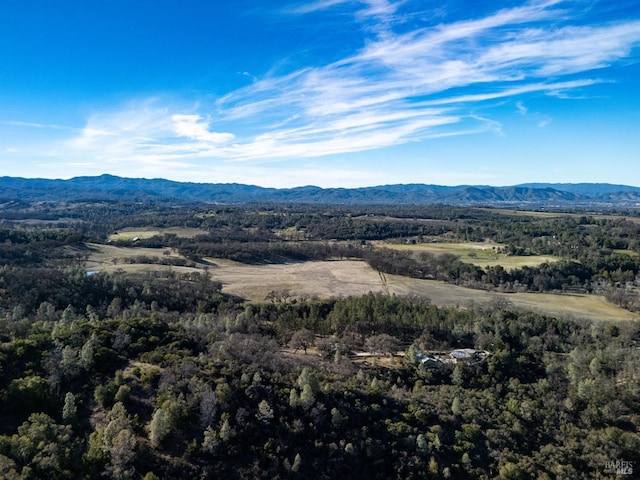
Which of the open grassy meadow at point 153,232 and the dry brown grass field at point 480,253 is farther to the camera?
the open grassy meadow at point 153,232

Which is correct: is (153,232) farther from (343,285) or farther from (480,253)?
(480,253)

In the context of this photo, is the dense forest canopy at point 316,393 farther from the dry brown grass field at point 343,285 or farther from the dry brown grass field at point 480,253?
the dry brown grass field at point 480,253

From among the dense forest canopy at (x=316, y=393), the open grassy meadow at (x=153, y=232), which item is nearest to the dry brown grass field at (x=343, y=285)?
the dense forest canopy at (x=316, y=393)

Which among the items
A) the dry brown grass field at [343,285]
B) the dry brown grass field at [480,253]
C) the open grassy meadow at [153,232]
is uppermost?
the open grassy meadow at [153,232]

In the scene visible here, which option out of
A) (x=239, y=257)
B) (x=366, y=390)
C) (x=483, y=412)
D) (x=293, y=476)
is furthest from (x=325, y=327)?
(x=239, y=257)

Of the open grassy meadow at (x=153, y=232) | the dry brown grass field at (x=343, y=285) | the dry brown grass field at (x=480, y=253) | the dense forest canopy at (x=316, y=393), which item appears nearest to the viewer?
the dense forest canopy at (x=316, y=393)

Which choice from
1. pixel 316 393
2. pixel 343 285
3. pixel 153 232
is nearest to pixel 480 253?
pixel 343 285

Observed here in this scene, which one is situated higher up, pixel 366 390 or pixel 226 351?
pixel 226 351

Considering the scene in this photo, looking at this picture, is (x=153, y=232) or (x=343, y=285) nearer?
(x=343, y=285)

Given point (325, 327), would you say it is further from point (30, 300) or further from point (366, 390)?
point (30, 300)
